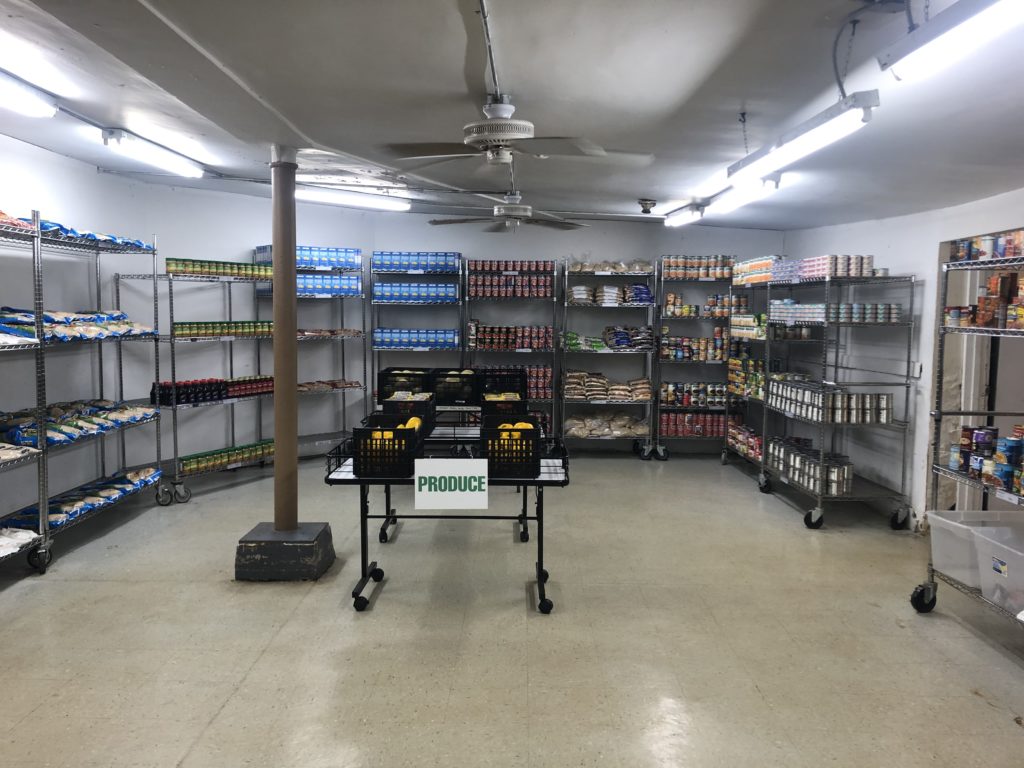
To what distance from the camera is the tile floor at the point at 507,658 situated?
314 cm

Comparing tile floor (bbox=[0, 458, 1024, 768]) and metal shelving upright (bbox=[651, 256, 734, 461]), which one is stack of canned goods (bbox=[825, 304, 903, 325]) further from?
metal shelving upright (bbox=[651, 256, 734, 461])

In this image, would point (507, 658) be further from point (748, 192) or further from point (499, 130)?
point (748, 192)

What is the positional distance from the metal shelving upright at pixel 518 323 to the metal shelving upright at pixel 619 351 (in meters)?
0.08

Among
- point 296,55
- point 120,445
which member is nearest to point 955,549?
point 296,55

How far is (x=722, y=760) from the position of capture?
120 inches

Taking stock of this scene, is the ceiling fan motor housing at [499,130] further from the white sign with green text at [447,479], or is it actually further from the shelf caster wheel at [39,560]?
the shelf caster wheel at [39,560]

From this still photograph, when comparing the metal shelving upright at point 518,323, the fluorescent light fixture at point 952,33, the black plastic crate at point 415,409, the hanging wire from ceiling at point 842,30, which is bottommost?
the black plastic crate at point 415,409

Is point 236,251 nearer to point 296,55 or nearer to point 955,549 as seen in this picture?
point 296,55

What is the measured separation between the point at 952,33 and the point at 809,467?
5.02 m

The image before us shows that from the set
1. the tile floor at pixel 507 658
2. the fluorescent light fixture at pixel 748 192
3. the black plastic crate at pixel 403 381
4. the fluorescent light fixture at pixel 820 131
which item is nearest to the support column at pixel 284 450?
the tile floor at pixel 507 658

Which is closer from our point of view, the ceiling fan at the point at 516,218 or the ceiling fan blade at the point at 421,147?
the ceiling fan blade at the point at 421,147

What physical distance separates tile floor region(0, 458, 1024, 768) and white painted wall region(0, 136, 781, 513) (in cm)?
151

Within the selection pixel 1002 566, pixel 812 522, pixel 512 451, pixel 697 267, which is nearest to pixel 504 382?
pixel 512 451

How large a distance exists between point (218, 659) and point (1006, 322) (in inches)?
199
